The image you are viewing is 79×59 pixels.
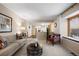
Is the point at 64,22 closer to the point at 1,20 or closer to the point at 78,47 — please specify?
the point at 78,47

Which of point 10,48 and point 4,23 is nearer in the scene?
point 10,48

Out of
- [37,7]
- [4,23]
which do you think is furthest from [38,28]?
[4,23]

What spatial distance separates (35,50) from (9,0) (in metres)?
2.16

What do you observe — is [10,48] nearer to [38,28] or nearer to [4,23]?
[4,23]

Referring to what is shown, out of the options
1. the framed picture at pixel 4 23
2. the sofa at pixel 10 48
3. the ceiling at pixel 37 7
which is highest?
the ceiling at pixel 37 7

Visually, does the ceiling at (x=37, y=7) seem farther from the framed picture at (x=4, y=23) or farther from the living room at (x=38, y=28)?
the framed picture at (x=4, y=23)

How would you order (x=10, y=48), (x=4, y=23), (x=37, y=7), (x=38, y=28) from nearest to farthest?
(x=10, y=48) → (x=4, y=23) → (x=37, y=7) → (x=38, y=28)

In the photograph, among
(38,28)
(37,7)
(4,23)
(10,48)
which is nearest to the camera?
(10,48)

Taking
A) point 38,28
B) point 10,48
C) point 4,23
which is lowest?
point 10,48

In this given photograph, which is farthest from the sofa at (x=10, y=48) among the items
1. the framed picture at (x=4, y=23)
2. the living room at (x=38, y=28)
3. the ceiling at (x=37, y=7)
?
the ceiling at (x=37, y=7)

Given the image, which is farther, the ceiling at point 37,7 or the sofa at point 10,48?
the ceiling at point 37,7

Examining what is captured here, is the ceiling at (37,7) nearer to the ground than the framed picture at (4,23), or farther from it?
farther from it

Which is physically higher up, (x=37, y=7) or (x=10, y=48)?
(x=37, y=7)

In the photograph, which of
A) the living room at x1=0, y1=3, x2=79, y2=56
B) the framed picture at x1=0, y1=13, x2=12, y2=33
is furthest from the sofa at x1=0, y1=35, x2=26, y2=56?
the framed picture at x1=0, y1=13, x2=12, y2=33
